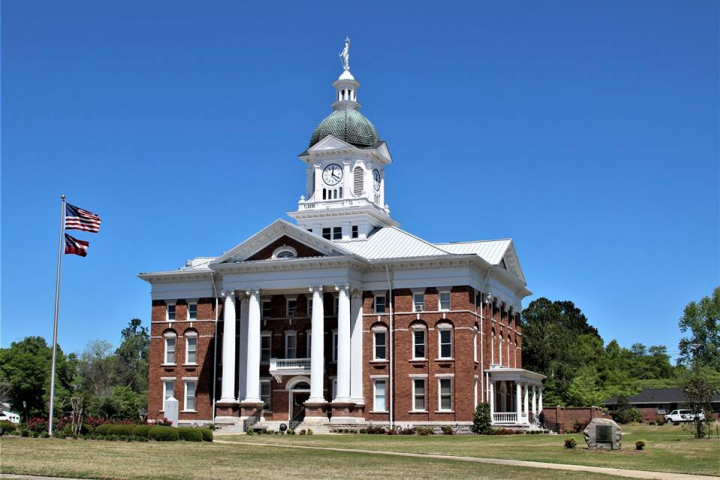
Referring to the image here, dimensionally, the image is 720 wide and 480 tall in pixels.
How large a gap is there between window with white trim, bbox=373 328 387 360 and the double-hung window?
464 cm

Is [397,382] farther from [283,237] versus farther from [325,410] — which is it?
[283,237]

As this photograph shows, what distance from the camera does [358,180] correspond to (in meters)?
79.8

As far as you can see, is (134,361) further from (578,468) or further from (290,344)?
(578,468)

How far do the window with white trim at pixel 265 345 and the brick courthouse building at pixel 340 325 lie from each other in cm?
10

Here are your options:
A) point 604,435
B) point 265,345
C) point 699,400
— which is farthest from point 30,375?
point 604,435

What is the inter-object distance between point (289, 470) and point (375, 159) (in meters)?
51.8

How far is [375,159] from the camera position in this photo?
265 ft

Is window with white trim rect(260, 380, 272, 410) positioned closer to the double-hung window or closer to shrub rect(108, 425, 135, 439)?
the double-hung window

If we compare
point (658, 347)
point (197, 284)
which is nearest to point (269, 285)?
point (197, 284)

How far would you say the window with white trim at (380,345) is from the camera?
71.4 metres

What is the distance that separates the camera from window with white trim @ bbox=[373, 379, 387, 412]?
70.8 metres

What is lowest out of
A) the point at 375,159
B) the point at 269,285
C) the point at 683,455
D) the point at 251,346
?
the point at 683,455

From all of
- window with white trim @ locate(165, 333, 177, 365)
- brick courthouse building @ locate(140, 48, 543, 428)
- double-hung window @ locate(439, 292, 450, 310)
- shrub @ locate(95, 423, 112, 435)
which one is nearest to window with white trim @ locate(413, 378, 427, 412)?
brick courthouse building @ locate(140, 48, 543, 428)

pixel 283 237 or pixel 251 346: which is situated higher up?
pixel 283 237
